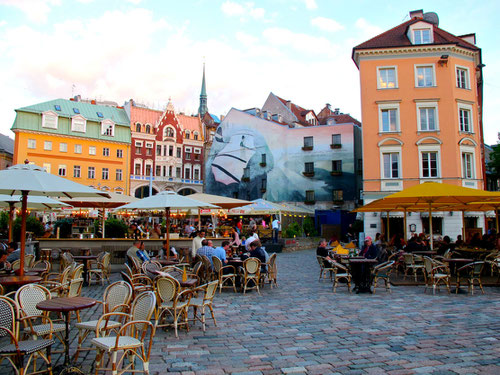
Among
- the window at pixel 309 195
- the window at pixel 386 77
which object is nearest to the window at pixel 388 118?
the window at pixel 386 77

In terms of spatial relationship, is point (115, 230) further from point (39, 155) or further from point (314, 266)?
point (39, 155)

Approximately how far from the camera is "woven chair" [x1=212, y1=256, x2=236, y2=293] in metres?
10.8

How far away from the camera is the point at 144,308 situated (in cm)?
500

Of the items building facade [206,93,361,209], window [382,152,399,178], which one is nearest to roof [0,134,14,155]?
building facade [206,93,361,209]

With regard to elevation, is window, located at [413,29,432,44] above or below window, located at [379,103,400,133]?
above

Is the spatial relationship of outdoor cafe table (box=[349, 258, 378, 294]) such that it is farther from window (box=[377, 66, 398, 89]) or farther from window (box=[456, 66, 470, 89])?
window (box=[456, 66, 470, 89])

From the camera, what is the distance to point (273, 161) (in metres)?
44.9

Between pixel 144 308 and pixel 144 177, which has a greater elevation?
pixel 144 177

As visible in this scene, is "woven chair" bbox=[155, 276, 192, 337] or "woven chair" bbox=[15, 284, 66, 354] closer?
"woven chair" bbox=[15, 284, 66, 354]

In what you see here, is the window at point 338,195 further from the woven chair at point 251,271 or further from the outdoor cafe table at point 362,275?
the woven chair at point 251,271

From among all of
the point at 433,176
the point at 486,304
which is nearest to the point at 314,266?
the point at 486,304

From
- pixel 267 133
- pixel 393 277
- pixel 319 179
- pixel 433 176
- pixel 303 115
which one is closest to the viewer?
pixel 393 277

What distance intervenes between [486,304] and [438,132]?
22.1 metres

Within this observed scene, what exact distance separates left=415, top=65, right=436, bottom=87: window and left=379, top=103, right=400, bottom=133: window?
93.0 inches
